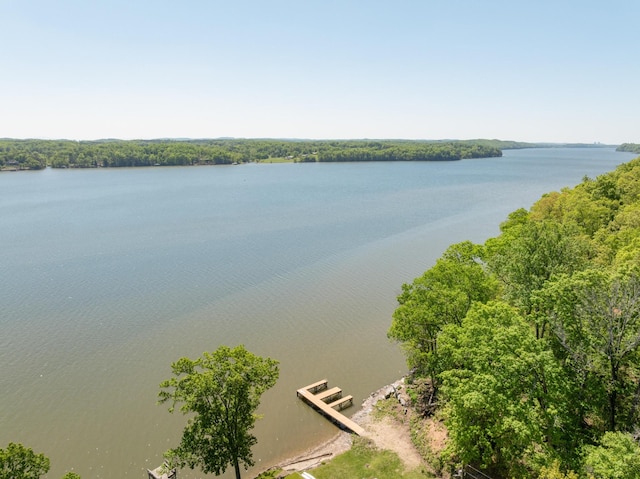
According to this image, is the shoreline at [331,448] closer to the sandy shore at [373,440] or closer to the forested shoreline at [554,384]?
the sandy shore at [373,440]

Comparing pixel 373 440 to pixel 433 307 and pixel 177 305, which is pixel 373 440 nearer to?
pixel 433 307

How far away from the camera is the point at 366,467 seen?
19828 millimetres

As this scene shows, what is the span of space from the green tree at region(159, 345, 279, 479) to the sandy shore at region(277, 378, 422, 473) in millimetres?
4924

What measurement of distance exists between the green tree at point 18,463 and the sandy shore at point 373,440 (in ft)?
35.6

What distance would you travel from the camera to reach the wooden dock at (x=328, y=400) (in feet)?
78.2

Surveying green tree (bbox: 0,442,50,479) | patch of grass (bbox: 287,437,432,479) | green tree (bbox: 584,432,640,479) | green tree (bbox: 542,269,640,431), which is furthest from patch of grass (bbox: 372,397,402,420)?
green tree (bbox: 0,442,50,479)

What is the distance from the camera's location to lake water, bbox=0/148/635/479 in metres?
24.0

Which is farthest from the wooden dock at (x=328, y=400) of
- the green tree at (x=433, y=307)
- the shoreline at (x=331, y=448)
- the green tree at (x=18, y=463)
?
the green tree at (x=18, y=463)

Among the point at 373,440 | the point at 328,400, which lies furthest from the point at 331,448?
the point at 328,400

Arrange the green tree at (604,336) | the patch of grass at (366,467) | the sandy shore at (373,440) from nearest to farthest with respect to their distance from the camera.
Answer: the green tree at (604,336) → the patch of grass at (366,467) → the sandy shore at (373,440)

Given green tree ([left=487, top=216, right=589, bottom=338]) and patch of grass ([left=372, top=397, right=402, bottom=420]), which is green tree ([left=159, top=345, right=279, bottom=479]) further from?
green tree ([left=487, top=216, right=589, bottom=338])

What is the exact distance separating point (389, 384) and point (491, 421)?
11940mm

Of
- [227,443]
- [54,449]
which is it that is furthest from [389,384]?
[54,449]

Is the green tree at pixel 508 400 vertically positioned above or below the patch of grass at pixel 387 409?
above
